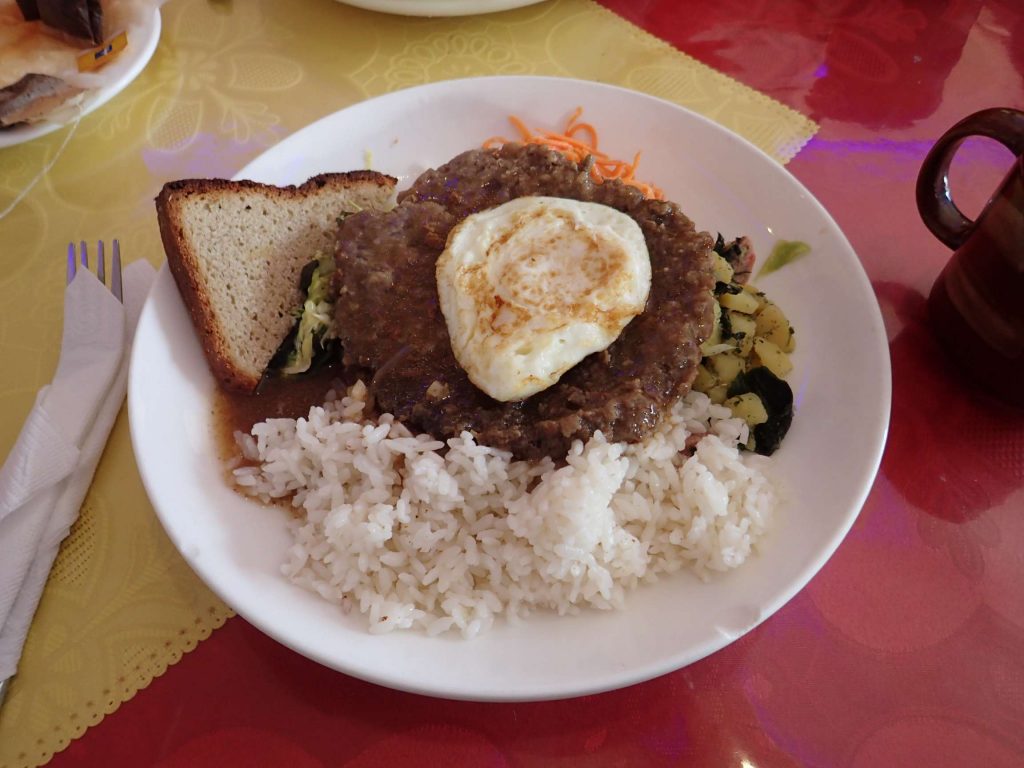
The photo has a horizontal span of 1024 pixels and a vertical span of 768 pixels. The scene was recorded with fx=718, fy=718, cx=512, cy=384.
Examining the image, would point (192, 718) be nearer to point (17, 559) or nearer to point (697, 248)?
point (17, 559)

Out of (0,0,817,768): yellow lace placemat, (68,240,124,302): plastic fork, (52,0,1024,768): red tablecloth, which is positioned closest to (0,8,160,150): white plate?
(0,0,817,768): yellow lace placemat

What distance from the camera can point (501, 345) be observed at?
2.50 metres

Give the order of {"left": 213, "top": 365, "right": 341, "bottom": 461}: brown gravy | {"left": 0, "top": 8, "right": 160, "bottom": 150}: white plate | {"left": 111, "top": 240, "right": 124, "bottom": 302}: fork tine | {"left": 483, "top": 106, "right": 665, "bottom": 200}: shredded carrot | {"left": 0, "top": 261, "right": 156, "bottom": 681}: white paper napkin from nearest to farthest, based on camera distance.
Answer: {"left": 0, "top": 261, "right": 156, "bottom": 681}: white paper napkin
{"left": 213, "top": 365, "right": 341, "bottom": 461}: brown gravy
{"left": 111, "top": 240, "right": 124, "bottom": 302}: fork tine
{"left": 483, "top": 106, "right": 665, "bottom": 200}: shredded carrot
{"left": 0, "top": 8, "right": 160, "bottom": 150}: white plate

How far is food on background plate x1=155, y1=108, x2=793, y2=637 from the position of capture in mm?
2330

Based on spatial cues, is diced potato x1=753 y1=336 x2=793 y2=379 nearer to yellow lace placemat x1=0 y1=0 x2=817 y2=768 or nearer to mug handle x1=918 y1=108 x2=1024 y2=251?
mug handle x1=918 y1=108 x2=1024 y2=251

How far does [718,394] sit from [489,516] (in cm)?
102

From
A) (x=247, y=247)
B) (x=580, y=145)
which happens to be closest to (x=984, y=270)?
(x=580, y=145)

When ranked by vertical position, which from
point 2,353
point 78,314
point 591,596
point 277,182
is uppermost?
point 277,182

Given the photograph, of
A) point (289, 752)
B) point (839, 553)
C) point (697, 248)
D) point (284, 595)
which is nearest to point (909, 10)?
point (697, 248)

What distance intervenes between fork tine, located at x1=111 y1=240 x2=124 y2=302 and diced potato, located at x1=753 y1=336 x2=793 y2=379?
267 cm

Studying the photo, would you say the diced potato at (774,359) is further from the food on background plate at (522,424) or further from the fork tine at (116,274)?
the fork tine at (116,274)

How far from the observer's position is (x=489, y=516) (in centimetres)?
249

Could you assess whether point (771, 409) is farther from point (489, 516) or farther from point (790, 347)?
point (489, 516)

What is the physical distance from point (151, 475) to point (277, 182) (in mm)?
1537
